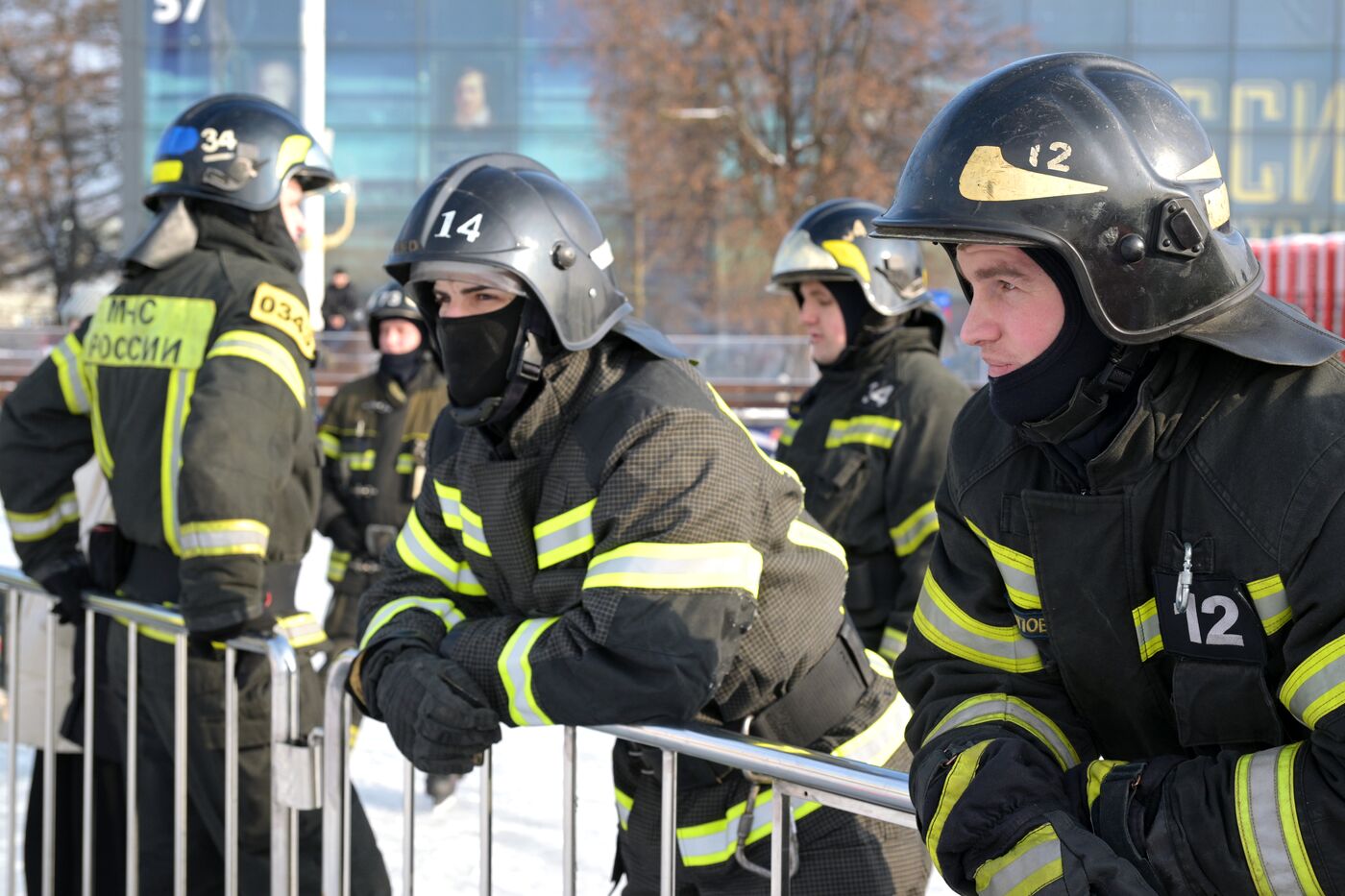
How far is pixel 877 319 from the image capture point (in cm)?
441

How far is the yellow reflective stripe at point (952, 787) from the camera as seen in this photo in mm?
1840

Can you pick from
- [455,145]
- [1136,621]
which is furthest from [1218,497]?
[455,145]

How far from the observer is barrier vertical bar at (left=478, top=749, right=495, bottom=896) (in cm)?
265

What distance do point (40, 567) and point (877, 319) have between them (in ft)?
8.24

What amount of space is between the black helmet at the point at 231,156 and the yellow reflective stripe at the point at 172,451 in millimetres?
567

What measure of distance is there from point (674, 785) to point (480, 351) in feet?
2.99

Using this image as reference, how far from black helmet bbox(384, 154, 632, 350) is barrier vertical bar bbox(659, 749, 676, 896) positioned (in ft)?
2.60

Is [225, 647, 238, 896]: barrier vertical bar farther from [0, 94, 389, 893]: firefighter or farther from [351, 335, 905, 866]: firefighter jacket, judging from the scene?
[351, 335, 905, 866]: firefighter jacket

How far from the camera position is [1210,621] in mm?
1721

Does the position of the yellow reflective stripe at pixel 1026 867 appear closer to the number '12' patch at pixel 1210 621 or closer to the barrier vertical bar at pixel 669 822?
the number '12' patch at pixel 1210 621

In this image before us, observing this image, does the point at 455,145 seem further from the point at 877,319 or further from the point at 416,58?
the point at 877,319

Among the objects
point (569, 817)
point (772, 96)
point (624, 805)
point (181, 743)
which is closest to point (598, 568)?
point (569, 817)

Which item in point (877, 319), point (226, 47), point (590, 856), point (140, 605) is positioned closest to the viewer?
point (140, 605)

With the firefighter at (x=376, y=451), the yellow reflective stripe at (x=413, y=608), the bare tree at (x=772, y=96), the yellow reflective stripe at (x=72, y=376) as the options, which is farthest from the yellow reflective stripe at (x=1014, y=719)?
the bare tree at (x=772, y=96)
